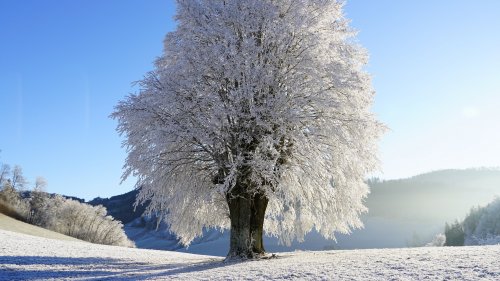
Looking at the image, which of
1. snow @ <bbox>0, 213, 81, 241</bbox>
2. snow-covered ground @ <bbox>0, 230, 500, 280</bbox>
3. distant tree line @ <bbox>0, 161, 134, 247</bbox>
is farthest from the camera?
distant tree line @ <bbox>0, 161, 134, 247</bbox>

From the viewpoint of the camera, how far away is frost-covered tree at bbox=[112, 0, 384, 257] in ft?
65.5

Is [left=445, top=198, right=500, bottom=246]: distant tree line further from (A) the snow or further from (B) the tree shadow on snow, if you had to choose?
(B) the tree shadow on snow

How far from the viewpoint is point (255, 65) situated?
20.0m

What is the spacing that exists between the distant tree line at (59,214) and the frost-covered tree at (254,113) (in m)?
76.3

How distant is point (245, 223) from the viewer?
2141 cm

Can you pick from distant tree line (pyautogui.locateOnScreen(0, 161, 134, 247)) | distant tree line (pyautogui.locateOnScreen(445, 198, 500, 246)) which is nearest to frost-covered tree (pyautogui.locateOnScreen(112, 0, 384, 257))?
distant tree line (pyautogui.locateOnScreen(0, 161, 134, 247))

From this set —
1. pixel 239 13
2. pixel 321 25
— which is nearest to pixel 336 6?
pixel 321 25

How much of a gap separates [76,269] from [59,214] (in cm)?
8180

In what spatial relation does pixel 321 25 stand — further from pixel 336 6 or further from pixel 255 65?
pixel 255 65

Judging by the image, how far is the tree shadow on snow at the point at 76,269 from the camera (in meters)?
16.6

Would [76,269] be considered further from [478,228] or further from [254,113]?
[478,228]

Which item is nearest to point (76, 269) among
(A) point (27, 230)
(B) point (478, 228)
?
(A) point (27, 230)

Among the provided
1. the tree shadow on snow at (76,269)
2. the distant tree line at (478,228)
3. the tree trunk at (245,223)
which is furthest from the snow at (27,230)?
the distant tree line at (478,228)

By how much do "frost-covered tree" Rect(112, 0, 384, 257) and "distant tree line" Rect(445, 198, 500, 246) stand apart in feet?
287
